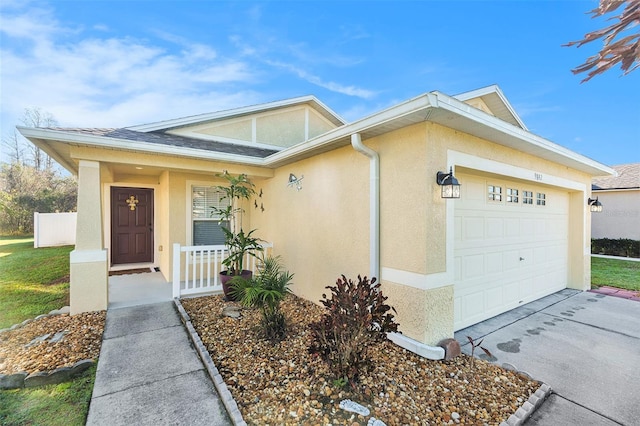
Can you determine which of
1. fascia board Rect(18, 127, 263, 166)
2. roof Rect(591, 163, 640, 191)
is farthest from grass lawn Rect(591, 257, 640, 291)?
fascia board Rect(18, 127, 263, 166)

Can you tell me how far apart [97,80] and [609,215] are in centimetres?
1929

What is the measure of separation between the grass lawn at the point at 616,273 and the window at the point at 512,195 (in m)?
4.42

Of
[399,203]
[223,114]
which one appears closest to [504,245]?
[399,203]

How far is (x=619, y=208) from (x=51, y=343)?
19291 millimetres

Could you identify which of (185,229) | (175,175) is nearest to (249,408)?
(185,229)

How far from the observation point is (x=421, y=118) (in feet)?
11.6

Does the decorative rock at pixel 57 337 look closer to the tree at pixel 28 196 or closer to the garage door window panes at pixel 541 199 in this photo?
the garage door window panes at pixel 541 199

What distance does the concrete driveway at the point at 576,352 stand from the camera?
Answer: 108 inches

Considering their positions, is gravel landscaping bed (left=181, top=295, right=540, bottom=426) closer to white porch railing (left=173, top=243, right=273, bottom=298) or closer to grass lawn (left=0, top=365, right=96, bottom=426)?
grass lawn (left=0, top=365, right=96, bottom=426)

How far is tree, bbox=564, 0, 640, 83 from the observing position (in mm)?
1710

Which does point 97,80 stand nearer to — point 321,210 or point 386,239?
point 321,210

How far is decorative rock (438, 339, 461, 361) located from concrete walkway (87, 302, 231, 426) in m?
2.66

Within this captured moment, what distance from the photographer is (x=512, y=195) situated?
18.1 feet

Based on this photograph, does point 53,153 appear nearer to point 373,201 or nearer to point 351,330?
point 373,201
